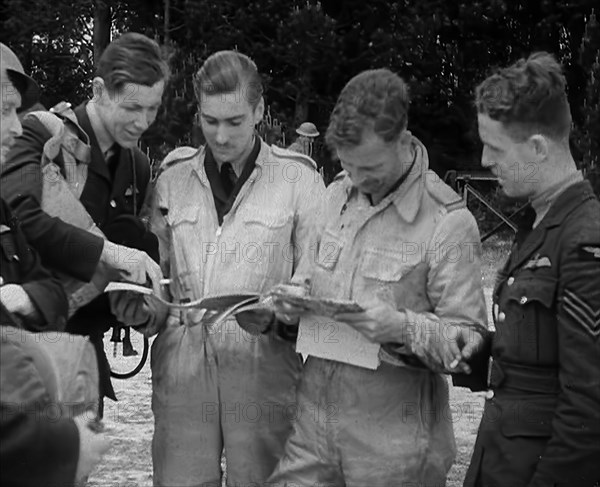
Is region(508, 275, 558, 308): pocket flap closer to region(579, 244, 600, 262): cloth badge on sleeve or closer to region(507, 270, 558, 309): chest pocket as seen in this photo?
region(507, 270, 558, 309): chest pocket

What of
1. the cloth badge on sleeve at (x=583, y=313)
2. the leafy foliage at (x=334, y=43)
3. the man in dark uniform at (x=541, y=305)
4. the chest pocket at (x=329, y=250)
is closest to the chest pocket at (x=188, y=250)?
the chest pocket at (x=329, y=250)

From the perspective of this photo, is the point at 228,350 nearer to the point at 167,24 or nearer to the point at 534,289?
the point at 534,289

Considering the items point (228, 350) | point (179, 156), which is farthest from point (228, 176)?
point (228, 350)

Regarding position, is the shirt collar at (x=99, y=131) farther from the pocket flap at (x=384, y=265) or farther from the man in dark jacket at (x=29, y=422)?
the man in dark jacket at (x=29, y=422)

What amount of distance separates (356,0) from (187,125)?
13.3ft

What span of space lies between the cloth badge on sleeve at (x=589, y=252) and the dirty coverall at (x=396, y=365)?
1.44 feet

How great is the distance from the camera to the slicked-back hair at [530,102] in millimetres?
2840

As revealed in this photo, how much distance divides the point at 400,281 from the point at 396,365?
0.86 feet

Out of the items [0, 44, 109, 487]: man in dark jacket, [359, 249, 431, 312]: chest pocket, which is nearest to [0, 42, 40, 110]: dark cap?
[0, 44, 109, 487]: man in dark jacket

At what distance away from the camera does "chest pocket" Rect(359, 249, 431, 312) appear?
10.1 feet

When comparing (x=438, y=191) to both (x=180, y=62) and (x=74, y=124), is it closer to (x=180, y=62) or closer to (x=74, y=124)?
(x=74, y=124)

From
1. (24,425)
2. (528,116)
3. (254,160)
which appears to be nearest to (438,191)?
(528,116)

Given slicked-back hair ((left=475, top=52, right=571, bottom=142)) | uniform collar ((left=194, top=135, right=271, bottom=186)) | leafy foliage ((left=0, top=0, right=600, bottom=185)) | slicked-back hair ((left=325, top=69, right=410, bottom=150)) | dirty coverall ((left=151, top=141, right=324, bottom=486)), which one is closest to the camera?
slicked-back hair ((left=475, top=52, right=571, bottom=142))

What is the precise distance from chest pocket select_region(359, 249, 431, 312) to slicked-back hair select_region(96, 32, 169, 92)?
1118 millimetres
